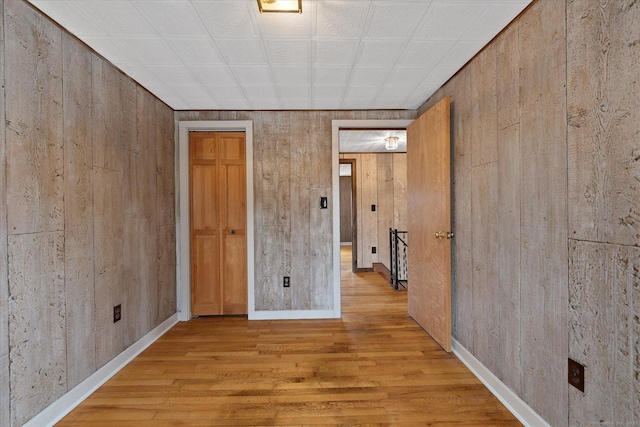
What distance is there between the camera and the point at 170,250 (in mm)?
3232

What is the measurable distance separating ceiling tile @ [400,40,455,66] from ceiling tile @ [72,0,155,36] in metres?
1.68

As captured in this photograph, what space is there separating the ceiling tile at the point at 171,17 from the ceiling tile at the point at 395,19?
1039 mm

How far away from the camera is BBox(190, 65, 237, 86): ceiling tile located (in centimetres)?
231

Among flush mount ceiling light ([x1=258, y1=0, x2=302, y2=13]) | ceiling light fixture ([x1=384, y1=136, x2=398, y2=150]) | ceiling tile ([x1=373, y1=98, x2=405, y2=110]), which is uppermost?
ceiling tile ([x1=373, y1=98, x2=405, y2=110])

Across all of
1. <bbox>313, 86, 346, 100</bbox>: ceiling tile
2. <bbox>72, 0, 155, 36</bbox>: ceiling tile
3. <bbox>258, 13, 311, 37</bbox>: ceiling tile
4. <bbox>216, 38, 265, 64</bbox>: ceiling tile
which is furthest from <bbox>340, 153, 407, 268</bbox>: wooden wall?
<bbox>72, 0, 155, 36</bbox>: ceiling tile

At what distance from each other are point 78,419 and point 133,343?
2.59 feet

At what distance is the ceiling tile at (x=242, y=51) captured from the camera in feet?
6.41

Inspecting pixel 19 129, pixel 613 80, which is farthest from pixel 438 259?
pixel 19 129

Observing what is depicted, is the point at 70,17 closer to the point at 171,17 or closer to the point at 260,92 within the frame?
the point at 171,17

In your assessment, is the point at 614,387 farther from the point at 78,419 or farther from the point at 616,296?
the point at 78,419

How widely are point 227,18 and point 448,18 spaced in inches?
50.4

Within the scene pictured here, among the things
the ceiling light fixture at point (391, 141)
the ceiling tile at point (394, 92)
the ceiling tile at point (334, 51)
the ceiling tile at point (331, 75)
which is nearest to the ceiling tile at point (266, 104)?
the ceiling tile at point (331, 75)

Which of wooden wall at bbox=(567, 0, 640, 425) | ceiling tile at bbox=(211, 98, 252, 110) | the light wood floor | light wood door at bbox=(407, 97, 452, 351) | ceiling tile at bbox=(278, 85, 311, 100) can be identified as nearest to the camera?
wooden wall at bbox=(567, 0, 640, 425)

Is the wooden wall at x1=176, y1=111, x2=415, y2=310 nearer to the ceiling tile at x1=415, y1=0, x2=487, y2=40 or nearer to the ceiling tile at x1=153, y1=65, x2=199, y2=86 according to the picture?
the ceiling tile at x1=153, y1=65, x2=199, y2=86
